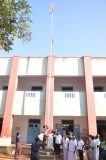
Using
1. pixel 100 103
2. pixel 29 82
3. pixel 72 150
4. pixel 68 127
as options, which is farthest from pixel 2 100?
pixel 100 103

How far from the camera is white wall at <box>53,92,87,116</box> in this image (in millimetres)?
12523

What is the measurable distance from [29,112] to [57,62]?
5374mm

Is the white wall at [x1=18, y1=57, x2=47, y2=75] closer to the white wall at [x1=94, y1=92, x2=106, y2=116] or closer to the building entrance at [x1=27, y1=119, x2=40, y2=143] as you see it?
the building entrance at [x1=27, y1=119, x2=40, y2=143]

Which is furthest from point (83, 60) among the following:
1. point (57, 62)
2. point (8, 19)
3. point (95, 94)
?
point (8, 19)

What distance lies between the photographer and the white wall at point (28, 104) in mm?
12836

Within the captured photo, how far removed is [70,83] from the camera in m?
15.2

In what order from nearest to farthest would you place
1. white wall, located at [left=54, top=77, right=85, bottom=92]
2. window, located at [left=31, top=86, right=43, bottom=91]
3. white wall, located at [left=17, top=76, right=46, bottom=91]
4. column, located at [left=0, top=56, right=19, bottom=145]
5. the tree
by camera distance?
1. the tree
2. column, located at [left=0, top=56, right=19, bottom=145]
3. white wall, located at [left=54, top=77, right=85, bottom=92]
4. window, located at [left=31, top=86, right=43, bottom=91]
5. white wall, located at [left=17, top=76, right=46, bottom=91]

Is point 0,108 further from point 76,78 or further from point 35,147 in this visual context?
point 35,147

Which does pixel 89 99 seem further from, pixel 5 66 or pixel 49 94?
pixel 5 66

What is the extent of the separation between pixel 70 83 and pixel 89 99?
321cm

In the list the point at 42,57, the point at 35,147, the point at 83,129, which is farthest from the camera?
the point at 42,57

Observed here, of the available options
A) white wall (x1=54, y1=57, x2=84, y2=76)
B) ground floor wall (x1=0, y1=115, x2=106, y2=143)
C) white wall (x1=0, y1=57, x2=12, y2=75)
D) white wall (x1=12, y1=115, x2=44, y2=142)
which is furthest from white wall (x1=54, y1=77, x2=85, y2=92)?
white wall (x1=0, y1=57, x2=12, y2=75)

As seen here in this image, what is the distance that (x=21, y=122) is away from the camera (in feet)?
47.5

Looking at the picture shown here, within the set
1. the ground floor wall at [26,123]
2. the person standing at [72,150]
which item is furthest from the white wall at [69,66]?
the person standing at [72,150]
